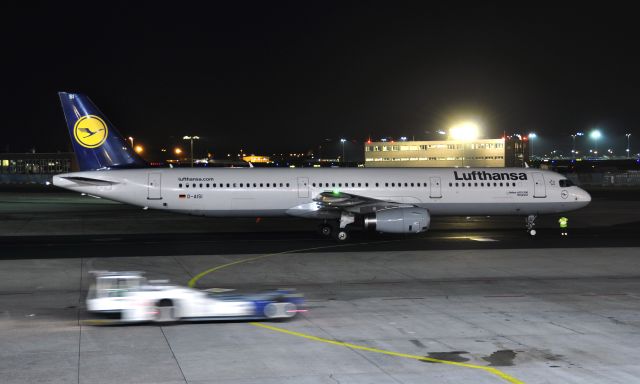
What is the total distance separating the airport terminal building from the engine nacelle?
224 feet

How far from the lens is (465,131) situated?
110 metres

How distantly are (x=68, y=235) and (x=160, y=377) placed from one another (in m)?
26.0

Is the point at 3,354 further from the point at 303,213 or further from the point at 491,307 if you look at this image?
the point at 303,213

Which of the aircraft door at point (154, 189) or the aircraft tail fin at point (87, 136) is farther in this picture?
the aircraft tail fin at point (87, 136)

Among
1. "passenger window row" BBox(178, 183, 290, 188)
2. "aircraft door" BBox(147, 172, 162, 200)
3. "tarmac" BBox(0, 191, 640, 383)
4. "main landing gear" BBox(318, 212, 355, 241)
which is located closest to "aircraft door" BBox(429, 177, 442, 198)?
"tarmac" BBox(0, 191, 640, 383)

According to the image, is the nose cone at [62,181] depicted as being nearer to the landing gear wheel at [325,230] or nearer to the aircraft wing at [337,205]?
the aircraft wing at [337,205]

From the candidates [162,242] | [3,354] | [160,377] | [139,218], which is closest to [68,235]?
[162,242]

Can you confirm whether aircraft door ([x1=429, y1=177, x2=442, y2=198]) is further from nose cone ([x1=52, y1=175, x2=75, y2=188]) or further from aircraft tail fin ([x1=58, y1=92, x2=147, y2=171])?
nose cone ([x1=52, y1=175, x2=75, y2=188])

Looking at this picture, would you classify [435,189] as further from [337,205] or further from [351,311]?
[351,311]

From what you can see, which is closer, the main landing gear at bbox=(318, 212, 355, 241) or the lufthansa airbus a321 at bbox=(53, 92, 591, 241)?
the main landing gear at bbox=(318, 212, 355, 241)

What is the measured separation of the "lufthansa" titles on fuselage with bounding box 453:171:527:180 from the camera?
38.3 m

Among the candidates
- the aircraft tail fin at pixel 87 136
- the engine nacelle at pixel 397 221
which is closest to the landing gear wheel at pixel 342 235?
the engine nacelle at pixel 397 221

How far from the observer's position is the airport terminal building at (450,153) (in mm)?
101188

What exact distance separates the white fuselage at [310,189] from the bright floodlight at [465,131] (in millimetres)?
69515
